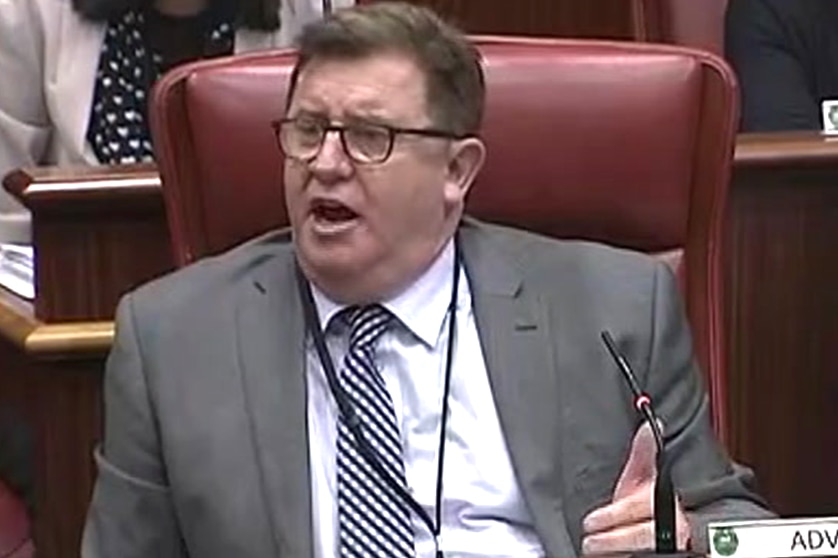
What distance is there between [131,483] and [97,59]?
4.00ft

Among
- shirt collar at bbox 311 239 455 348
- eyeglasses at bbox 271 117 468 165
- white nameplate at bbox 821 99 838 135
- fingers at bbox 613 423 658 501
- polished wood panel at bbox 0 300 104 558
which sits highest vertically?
eyeglasses at bbox 271 117 468 165

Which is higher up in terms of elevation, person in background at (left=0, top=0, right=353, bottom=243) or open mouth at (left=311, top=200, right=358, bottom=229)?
open mouth at (left=311, top=200, right=358, bottom=229)

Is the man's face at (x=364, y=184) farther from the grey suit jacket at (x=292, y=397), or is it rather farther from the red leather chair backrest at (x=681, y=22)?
the red leather chair backrest at (x=681, y=22)

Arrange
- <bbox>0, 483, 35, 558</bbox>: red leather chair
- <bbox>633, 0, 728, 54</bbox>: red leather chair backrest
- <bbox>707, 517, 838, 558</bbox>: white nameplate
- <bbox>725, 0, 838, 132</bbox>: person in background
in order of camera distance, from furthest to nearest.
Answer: <bbox>633, 0, 728, 54</bbox>: red leather chair backrest → <bbox>725, 0, 838, 132</bbox>: person in background → <bbox>0, 483, 35, 558</bbox>: red leather chair → <bbox>707, 517, 838, 558</bbox>: white nameplate

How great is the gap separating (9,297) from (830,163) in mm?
959

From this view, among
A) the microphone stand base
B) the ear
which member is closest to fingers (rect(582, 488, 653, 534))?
the microphone stand base

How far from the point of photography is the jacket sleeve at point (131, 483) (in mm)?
1675

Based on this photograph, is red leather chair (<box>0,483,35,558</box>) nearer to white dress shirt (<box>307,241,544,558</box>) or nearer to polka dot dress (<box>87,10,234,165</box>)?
white dress shirt (<box>307,241,544,558</box>)

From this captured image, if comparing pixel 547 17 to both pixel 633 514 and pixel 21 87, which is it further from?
pixel 633 514

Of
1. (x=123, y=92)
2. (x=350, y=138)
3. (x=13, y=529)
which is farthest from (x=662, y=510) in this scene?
(x=123, y=92)

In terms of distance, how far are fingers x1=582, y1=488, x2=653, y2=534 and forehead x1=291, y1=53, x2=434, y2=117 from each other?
0.39m

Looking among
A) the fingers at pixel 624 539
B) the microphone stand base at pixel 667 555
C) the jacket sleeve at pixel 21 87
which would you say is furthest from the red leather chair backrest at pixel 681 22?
the microphone stand base at pixel 667 555

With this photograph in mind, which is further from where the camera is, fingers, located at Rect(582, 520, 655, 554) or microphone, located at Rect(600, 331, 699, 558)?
fingers, located at Rect(582, 520, 655, 554)

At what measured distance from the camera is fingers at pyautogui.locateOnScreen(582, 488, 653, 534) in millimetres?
1614
